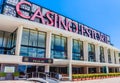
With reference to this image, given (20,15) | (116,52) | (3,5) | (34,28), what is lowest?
(116,52)

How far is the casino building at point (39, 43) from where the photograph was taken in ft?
75.4

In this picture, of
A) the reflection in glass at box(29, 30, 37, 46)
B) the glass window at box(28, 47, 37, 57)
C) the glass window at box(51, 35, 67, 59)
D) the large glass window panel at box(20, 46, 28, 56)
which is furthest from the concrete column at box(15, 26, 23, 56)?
the glass window at box(51, 35, 67, 59)

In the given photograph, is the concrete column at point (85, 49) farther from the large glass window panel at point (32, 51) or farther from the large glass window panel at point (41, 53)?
the large glass window panel at point (32, 51)

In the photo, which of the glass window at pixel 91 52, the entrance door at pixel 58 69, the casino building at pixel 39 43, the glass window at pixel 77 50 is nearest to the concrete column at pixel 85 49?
the casino building at pixel 39 43

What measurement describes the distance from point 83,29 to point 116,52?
1559 cm

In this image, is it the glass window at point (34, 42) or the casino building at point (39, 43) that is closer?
the casino building at point (39, 43)

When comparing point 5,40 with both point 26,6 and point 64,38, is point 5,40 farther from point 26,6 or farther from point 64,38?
point 64,38

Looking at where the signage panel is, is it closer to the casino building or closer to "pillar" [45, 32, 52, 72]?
the casino building

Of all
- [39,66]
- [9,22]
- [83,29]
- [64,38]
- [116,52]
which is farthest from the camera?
[116,52]

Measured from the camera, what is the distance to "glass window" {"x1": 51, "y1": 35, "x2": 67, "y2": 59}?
95.0 ft

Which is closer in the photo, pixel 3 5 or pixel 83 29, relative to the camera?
pixel 3 5

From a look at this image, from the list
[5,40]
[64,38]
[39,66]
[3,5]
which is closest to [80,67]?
[64,38]

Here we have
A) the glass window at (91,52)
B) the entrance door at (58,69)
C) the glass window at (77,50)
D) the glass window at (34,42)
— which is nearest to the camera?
the glass window at (34,42)

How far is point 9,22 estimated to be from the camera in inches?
910
